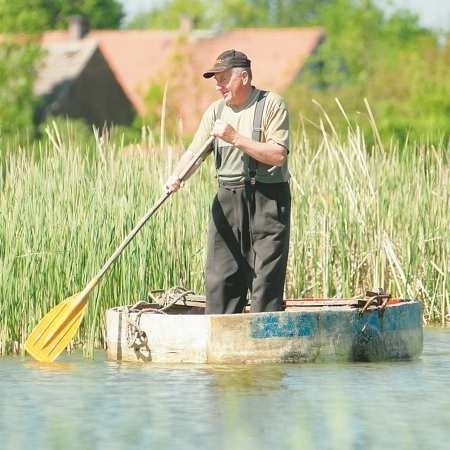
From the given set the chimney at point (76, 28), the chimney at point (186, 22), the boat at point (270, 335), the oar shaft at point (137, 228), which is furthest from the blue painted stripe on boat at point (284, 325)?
the chimney at point (186, 22)

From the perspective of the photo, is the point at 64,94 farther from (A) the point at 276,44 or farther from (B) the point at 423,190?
(B) the point at 423,190

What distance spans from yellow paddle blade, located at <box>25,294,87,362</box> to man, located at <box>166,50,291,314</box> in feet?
2.57

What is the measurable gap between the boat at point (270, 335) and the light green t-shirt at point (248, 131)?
2.52ft

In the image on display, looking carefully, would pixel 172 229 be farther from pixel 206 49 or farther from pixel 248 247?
pixel 206 49

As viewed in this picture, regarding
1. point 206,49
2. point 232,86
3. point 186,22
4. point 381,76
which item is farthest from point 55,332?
point 186,22

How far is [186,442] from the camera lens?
25.0 feet

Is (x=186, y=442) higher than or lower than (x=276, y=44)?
lower

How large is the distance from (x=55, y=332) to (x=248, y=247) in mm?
1195

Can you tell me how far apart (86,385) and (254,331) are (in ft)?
3.59

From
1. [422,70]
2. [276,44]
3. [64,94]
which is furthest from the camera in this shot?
[276,44]

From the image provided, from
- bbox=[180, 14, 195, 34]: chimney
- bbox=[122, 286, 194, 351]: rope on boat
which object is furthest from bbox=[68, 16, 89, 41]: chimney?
bbox=[122, 286, 194, 351]: rope on boat

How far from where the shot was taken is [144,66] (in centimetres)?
5988

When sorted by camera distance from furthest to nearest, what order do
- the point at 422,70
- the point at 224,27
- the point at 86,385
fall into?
the point at 224,27, the point at 422,70, the point at 86,385

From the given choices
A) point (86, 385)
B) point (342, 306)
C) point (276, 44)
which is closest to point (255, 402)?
point (86, 385)
